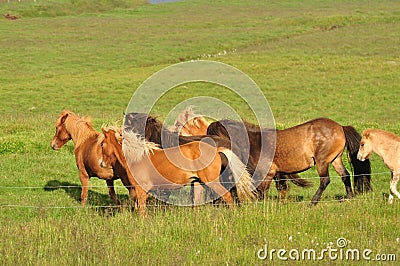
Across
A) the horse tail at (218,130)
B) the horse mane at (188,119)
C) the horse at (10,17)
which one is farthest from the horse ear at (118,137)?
the horse at (10,17)

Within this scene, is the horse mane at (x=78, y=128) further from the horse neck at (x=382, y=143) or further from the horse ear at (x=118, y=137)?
the horse neck at (x=382, y=143)

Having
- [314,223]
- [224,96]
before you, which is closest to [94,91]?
[224,96]

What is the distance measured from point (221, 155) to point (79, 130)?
339cm

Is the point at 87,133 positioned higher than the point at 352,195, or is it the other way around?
the point at 87,133

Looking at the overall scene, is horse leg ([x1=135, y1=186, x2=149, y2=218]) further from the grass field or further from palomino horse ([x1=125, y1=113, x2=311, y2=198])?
palomino horse ([x1=125, y1=113, x2=311, y2=198])

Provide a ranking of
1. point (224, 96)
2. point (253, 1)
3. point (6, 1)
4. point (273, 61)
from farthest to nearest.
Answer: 1. point (253, 1)
2. point (6, 1)
3. point (273, 61)
4. point (224, 96)

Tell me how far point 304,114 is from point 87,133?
16081 mm

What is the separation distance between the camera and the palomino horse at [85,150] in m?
10.9

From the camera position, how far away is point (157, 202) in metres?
10.6

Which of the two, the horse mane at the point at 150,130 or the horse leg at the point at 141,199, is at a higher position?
the horse mane at the point at 150,130

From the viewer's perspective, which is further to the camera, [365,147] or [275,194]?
[275,194]

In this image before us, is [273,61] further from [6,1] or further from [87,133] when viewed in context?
[6,1]

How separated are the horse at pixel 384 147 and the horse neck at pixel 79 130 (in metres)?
5.18

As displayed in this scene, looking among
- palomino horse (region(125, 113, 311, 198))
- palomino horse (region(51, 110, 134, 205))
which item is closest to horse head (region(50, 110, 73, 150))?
palomino horse (region(51, 110, 134, 205))
